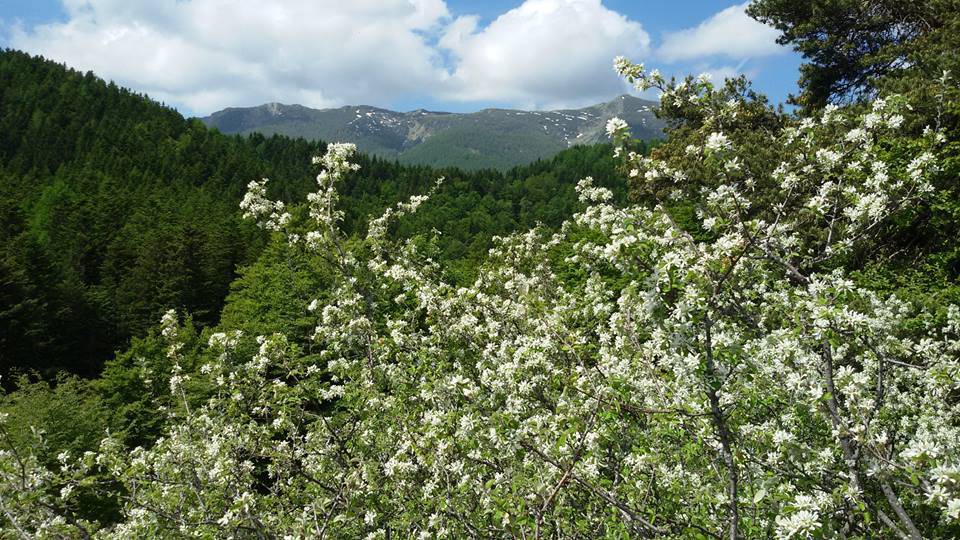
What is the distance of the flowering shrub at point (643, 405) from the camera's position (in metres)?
3.77

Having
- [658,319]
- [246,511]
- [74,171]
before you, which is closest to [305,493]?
[246,511]

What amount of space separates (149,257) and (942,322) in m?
56.5

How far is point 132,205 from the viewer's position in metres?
70.8

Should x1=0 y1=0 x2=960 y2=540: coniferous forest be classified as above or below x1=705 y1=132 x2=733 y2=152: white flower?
below

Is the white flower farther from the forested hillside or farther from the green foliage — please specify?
the forested hillside

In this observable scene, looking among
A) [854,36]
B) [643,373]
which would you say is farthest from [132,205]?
[643,373]

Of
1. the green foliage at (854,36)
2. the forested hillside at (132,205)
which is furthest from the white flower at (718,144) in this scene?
the forested hillside at (132,205)

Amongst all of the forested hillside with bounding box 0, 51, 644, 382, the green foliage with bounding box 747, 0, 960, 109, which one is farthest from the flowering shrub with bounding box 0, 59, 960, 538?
the forested hillside with bounding box 0, 51, 644, 382

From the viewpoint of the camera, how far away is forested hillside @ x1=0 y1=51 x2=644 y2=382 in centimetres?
4409

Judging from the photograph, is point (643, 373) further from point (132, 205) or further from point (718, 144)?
point (132, 205)

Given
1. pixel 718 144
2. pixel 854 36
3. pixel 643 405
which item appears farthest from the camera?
pixel 854 36

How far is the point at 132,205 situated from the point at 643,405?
8064 centimetres

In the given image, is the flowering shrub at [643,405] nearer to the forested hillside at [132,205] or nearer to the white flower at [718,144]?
the white flower at [718,144]

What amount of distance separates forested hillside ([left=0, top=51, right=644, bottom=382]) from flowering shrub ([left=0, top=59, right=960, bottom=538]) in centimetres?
1649
